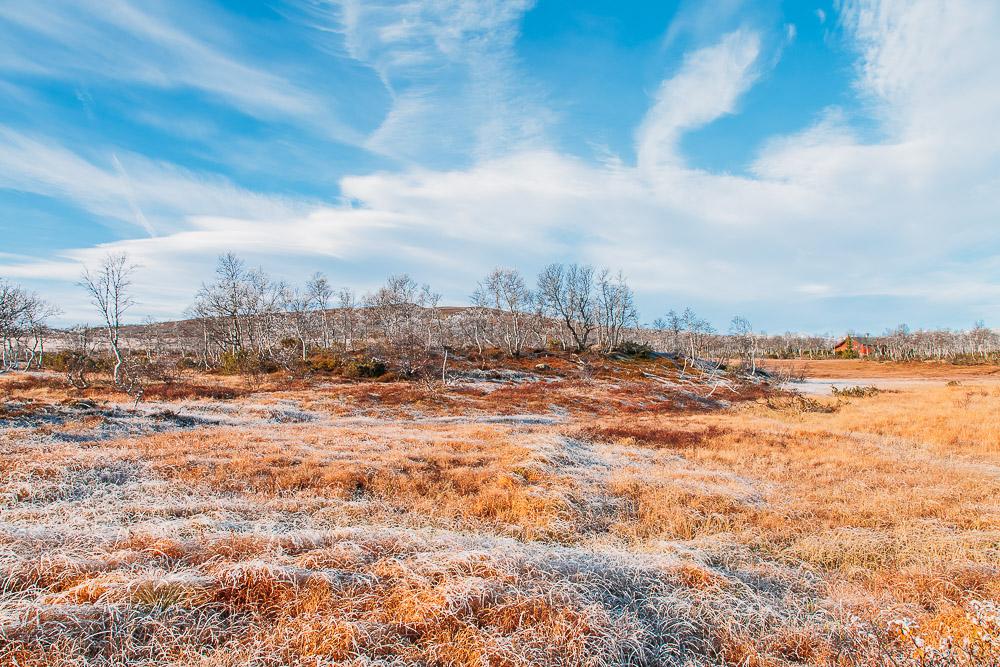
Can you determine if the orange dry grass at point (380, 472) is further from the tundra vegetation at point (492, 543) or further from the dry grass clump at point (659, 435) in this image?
the dry grass clump at point (659, 435)

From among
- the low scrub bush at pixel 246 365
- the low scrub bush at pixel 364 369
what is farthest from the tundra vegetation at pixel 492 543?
the low scrub bush at pixel 246 365

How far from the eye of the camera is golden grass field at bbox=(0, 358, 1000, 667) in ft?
12.0

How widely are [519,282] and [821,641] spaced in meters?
69.1

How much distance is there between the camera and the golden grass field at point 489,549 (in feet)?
12.0

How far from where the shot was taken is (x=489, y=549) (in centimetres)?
531

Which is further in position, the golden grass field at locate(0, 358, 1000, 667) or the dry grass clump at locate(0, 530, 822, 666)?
the golden grass field at locate(0, 358, 1000, 667)

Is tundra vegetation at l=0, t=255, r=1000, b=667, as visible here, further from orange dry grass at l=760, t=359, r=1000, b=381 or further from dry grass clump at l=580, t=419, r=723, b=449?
orange dry grass at l=760, t=359, r=1000, b=381

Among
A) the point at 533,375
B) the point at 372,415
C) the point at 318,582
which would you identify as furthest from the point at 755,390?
the point at 318,582

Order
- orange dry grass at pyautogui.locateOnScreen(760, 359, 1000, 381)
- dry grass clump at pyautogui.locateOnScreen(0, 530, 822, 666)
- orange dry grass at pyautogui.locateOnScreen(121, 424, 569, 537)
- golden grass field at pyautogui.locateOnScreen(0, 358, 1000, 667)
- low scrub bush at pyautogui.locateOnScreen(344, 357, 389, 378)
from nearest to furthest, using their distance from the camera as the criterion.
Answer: dry grass clump at pyautogui.locateOnScreen(0, 530, 822, 666) < golden grass field at pyautogui.locateOnScreen(0, 358, 1000, 667) < orange dry grass at pyautogui.locateOnScreen(121, 424, 569, 537) < low scrub bush at pyautogui.locateOnScreen(344, 357, 389, 378) < orange dry grass at pyautogui.locateOnScreen(760, 359, 1000, 381)

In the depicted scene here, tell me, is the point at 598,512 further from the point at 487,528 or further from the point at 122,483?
the point at 122,483

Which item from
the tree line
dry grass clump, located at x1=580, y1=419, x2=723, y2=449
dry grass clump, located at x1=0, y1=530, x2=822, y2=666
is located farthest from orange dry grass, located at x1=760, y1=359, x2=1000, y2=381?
dry grass clump, located at x1=0, y1=530, x2=822, y2=666

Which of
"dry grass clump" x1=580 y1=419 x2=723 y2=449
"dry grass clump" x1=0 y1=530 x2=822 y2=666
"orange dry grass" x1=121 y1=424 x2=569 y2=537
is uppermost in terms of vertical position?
"dry grass clump" x1=0 y1=530 x2=822 y2=666

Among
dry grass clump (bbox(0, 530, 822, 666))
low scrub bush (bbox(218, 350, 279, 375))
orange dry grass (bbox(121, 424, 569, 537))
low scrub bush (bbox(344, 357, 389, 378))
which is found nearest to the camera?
dry grass clump (bbox(0, 530, 822, 666))

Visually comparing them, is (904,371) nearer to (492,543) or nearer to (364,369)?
(364,369)
